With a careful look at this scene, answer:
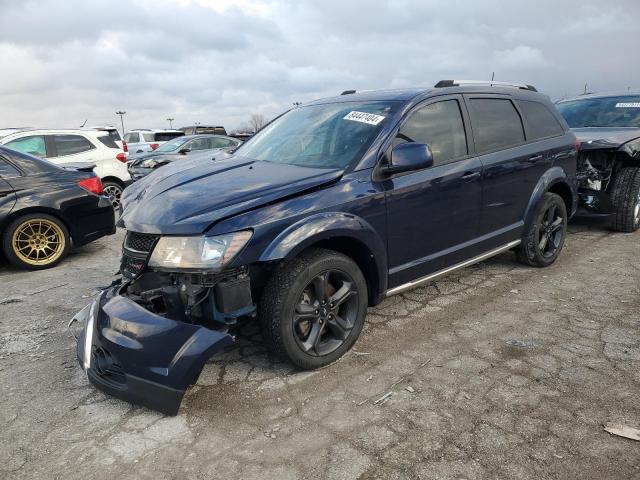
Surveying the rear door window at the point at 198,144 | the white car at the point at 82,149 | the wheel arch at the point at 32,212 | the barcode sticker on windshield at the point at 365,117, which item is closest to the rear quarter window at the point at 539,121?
the barcode sticker on windshield at the point at 365,117

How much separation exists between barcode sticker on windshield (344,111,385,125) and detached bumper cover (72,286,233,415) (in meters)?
1.82

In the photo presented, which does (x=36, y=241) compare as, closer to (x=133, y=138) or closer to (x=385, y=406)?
(x=385, y=406)

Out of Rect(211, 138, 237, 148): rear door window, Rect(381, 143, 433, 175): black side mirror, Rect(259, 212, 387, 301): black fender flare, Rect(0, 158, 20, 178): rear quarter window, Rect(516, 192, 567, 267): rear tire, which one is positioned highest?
Rect(381, 143, 433, 175): black side mirror

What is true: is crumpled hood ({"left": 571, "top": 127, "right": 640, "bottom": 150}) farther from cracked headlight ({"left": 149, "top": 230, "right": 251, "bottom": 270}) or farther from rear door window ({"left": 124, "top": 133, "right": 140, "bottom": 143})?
rear door window ({"left": 124, "top": 133, "right": 140, "bottom": 143})

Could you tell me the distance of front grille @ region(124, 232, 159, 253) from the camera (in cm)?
267

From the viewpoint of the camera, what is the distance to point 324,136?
347 cm

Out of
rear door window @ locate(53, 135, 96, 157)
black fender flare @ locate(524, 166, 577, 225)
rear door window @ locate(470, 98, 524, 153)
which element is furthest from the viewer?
rear door window @ locate(53, 135, 96, 157)

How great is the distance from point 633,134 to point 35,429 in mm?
6808

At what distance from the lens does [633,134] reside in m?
5.84

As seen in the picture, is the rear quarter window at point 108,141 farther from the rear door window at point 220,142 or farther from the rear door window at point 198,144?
the rear door window at point 220,142

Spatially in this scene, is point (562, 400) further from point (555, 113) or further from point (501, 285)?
point (555, 113)

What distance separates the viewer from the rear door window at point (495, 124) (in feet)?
12.6

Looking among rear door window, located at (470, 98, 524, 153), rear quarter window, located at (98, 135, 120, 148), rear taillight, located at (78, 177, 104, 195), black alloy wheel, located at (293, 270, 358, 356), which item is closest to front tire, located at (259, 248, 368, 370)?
black alloy wheel, located at (293, 270, 358, 356)

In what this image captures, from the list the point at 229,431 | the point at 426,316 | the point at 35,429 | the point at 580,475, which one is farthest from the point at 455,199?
the point at 35,429
